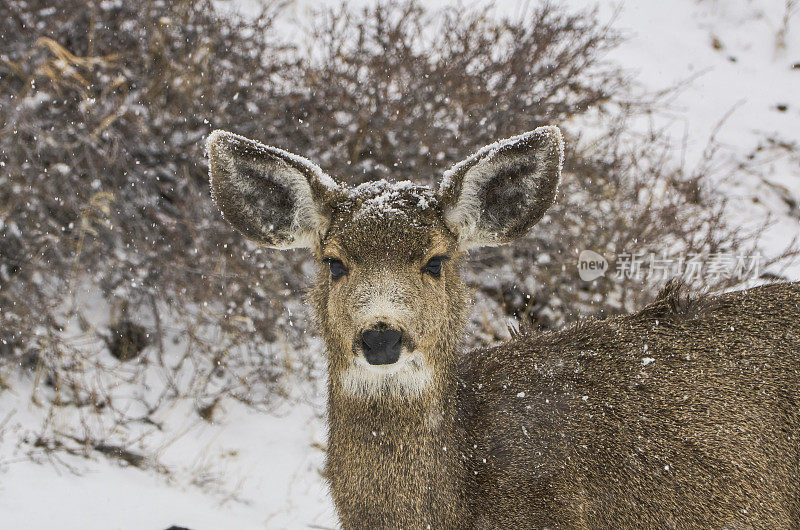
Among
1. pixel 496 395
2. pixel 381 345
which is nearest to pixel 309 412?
pixel 496 395

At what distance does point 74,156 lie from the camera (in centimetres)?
629

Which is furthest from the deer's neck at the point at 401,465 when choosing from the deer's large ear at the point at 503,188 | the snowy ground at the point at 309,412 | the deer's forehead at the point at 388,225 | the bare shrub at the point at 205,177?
the bare shrub at the point at 205,177

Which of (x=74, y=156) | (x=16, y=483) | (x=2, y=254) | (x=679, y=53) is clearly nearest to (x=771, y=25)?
(x=679, y=53)

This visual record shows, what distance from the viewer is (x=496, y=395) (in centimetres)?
364

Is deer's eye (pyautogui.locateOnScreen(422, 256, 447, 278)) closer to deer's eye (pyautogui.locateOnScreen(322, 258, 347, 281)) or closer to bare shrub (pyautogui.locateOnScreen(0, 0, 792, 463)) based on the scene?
deer's eye (pyautogui.locateOnScreen(322, 258, 347, 281))

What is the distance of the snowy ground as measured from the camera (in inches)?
200

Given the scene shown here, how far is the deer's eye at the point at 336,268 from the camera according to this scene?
3.44 metres

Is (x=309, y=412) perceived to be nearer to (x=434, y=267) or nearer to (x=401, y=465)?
(x=401, y=465)

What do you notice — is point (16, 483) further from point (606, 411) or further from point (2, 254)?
point (606, 411)

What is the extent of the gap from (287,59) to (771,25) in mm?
7106

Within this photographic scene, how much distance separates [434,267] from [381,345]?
556 millimetres

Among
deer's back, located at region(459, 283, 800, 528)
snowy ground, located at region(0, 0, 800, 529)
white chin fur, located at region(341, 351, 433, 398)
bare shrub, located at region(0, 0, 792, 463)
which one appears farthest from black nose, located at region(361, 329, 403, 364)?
bare shrub, located at region(0, 0, 792, 463)

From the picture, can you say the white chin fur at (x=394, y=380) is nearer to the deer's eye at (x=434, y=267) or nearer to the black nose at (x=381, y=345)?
the black nose at (x=381, y=345)

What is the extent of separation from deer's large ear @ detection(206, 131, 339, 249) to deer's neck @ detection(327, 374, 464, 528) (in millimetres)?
792
